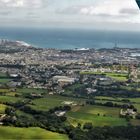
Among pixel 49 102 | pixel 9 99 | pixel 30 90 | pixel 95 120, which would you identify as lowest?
pixel 95 120

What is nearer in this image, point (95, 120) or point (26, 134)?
point (26, 134)

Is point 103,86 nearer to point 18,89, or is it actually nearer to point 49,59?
point 18,89

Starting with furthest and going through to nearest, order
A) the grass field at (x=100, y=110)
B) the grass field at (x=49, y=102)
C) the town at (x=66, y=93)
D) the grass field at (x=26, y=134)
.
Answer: the grass field at (x=49, y=102)
the grass field at (x=100, y=110)
the town at (x=66, y=93)
the grass field at (x=26, y=134)

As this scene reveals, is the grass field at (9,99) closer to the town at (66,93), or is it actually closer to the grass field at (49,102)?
the town at (66,93)

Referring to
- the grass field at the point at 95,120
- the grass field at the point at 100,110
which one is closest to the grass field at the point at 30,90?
the grass field at the point at 100,110

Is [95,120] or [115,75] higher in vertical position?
[115,75]

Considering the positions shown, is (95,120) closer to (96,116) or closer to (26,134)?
(96,116)

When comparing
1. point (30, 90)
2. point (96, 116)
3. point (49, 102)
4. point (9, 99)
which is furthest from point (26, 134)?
point (30, 90)

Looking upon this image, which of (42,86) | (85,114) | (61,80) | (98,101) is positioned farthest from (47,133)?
(61,80)
